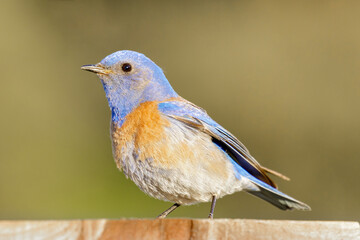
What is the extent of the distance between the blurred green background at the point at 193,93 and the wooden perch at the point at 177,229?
124 inches

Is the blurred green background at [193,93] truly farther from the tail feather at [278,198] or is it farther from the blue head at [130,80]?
the blue head at [130,80]

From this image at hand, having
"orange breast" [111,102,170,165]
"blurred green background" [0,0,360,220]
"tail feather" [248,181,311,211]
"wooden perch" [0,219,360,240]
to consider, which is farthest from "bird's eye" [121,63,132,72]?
"blurred green background" [0,0,360,220]

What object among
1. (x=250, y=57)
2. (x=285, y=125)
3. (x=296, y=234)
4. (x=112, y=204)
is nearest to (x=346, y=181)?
(x=285, y=125)

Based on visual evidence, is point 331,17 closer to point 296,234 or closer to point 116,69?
point 116,69

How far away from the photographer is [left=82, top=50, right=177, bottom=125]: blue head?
407 cm

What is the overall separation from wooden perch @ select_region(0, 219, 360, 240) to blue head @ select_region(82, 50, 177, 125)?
1.34 metres

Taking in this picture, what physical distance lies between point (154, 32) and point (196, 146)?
3252 millimetres

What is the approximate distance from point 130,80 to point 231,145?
2.18 feet

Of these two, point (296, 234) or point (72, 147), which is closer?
point (296, 234)

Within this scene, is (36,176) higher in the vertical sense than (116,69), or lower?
lower

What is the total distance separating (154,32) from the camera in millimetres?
A: 6949

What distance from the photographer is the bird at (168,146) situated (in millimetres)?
3748

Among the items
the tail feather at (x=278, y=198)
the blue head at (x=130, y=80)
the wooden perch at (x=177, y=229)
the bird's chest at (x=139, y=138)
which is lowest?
the tail feather at (x=278, y=198)

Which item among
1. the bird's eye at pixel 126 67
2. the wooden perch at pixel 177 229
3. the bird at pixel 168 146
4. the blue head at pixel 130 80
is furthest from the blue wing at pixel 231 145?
the wooden perch at pixel 177 229
